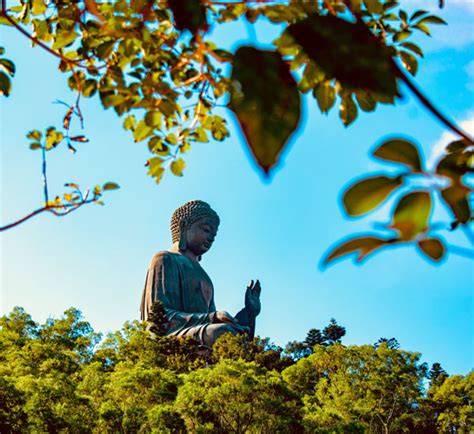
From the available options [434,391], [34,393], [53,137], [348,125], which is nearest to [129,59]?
[53,137]

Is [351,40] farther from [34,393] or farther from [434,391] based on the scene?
[434,391]

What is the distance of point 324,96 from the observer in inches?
28.0

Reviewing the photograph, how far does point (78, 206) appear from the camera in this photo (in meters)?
1.35

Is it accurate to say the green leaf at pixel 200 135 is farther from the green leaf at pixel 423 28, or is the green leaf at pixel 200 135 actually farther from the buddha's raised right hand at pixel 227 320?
the buddha's raised right hand at pixel 227 320

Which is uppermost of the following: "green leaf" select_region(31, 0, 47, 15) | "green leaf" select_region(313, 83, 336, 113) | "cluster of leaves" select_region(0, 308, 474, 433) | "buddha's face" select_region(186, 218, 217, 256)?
"buddha's face" select_region(186, 218, 217, 256)

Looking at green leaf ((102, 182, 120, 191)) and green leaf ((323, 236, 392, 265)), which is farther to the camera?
green leaf ((102, 182, 120, 191))

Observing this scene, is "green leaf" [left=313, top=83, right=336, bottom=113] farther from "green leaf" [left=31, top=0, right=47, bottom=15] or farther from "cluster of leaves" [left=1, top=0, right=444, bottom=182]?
"green leaf" [left=31, top=0, right=47, bottom=15]

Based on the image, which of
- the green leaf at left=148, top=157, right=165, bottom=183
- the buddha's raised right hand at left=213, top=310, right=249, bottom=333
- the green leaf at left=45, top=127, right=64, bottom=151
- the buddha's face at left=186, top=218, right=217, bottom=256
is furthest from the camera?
the buddha's face at left=186, top=218, right=217, bottom=256

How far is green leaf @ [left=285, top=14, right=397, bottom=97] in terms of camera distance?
279mm

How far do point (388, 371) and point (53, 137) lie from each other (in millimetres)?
7175

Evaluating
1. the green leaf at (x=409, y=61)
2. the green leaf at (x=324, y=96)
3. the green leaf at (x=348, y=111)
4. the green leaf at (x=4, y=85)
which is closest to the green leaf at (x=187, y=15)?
the green leaf at (x=324, y=96)

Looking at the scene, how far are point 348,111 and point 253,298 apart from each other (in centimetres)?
895

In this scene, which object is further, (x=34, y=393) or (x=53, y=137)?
(x=34, y=393)

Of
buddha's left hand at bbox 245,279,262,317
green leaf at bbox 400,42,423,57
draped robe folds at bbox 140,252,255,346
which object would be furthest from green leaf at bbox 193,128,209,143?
buddha's left hand at bbox 245,279,262,317
